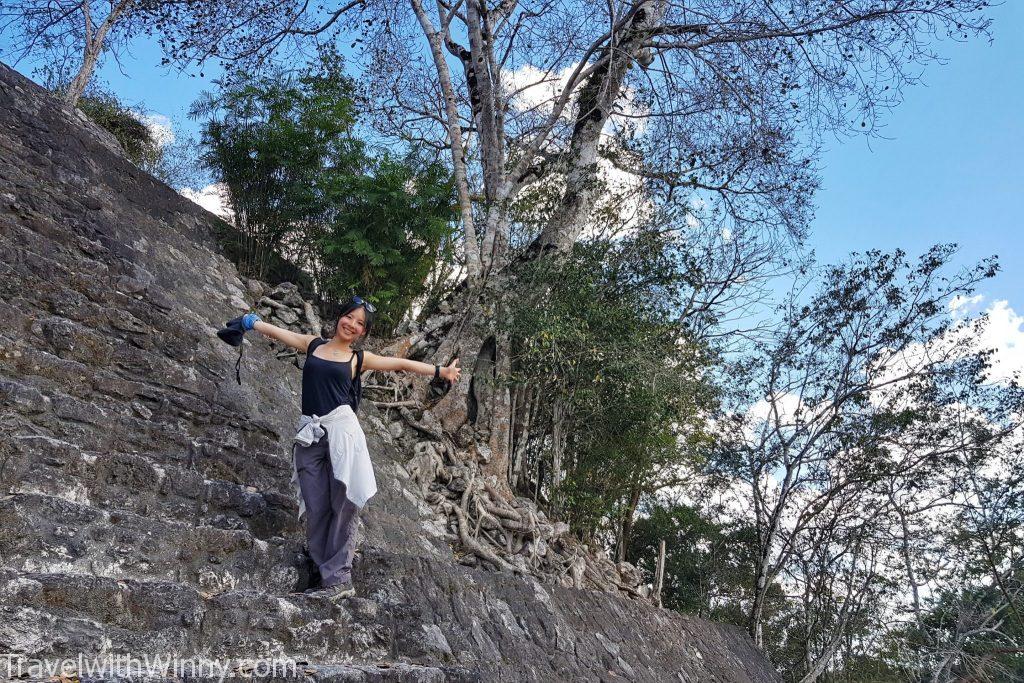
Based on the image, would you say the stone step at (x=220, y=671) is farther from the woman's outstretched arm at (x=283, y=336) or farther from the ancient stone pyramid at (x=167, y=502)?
the woman's outstretched arm at (x=283, y=336)

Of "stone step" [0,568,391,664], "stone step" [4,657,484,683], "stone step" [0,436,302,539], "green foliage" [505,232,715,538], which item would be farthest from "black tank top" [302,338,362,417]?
"green foliage" [505,232,715,538]

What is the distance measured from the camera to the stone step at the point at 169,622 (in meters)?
2.54

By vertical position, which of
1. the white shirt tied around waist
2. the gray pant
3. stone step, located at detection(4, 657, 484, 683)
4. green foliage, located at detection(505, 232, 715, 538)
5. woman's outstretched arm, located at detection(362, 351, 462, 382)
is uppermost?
green foliage, located at detection(505, 232, 715, 538)

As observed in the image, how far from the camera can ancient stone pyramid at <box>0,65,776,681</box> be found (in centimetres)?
290

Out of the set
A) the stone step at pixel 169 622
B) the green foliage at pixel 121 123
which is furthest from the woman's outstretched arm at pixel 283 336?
the green foliage at pixel 121 123

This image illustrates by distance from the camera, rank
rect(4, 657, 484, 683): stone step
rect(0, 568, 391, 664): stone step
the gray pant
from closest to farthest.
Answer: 1. rect(4, 657, 484, 683): stone step
2. rect(0, 568, 391, 664): stone step
3. the gray pant

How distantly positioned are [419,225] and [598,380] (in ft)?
7.91

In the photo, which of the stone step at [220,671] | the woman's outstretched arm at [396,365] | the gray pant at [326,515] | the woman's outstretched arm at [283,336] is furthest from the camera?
the woman's outstretched arm at [396,365]

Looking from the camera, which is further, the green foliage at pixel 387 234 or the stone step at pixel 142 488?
the green foliage at pixel 387 234

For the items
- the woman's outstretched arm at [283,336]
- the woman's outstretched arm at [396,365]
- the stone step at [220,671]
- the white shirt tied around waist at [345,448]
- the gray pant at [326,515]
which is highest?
the woman's outstretched arm at [396,365]

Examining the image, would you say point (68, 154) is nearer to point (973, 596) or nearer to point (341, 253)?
point (341, 253)

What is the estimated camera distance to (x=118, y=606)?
277 cm

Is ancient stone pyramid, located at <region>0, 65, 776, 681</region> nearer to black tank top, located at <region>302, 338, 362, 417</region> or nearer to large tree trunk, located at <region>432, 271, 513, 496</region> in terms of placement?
black tank top, located at <region>302, 338, 362, 417</region>

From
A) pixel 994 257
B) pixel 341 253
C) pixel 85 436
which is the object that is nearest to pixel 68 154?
pixel 341 253
